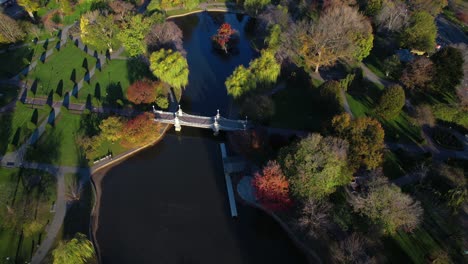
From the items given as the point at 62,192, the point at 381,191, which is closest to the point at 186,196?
the point at 62,192

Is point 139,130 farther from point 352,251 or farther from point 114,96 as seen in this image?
point 352,251

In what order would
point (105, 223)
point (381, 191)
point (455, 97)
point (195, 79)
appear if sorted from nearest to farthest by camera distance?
1. point (381, 191)
2. point (105, 223)
3. point (455, 97)
4. point (195, 79)

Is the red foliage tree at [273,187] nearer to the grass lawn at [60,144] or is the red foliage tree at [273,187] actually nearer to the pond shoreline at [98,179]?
the pond shoreline at [98,179]

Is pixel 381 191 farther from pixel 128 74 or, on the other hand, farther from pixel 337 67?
pixel 128 74

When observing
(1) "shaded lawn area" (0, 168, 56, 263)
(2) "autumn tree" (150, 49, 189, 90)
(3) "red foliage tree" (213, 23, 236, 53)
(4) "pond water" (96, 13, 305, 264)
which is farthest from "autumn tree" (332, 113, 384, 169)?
(1) "shaded lawn area" (0, 168, 56, 263)

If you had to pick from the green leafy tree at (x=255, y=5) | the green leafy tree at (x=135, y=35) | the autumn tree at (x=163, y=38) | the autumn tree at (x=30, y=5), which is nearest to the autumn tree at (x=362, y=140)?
the autumn tree at (x=163, y=38)

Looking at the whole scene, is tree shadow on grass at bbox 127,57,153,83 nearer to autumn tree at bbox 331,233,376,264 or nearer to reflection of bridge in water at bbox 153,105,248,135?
reflection of bridge in water at bbox 153,105,248,135
